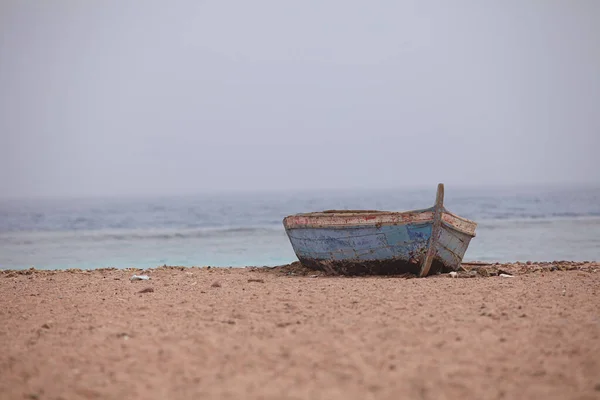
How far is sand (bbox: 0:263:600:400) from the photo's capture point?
4.71m

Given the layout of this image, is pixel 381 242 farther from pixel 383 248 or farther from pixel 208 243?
pixel 208 243

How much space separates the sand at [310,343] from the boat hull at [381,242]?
1.23 m

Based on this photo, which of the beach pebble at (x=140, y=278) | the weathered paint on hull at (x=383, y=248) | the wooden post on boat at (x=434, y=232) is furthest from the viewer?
the beach pebble at (x=140, y=278)

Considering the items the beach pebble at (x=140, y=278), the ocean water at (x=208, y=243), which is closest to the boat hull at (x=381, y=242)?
the beach pebble at (x=140, y=278)

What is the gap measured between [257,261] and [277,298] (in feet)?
27.4

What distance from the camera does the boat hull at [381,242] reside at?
10.4 m

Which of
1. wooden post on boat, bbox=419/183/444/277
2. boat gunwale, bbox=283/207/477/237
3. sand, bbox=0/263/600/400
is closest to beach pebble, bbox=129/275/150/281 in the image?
sand, bbox=0/263/600/400

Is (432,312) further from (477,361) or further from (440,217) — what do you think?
(440,217)

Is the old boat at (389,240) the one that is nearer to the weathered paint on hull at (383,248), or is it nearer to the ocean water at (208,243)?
the weathered paint on hull at (383,248)

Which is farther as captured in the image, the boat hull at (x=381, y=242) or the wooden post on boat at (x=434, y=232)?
the boat hull at (x=381, y=242)

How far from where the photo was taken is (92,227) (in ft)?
111

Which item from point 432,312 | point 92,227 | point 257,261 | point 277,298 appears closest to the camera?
point 432,312

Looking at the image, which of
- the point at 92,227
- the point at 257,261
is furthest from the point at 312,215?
the point at 92,227

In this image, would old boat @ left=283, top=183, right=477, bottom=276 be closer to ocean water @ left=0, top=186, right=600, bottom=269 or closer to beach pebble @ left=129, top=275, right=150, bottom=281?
beach pebble @ left=129, top=275, right=150, bottom=281
